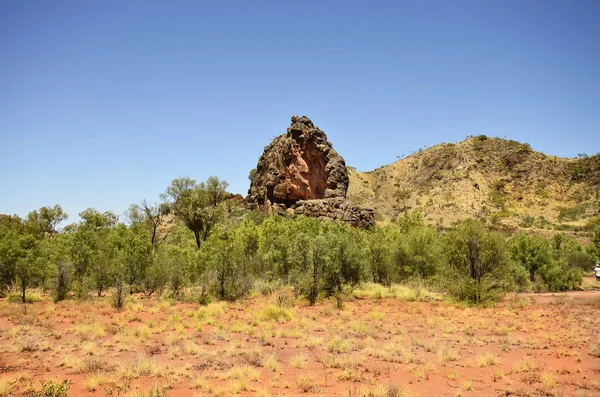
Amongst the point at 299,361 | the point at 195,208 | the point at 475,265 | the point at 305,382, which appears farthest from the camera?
the point at 195,208

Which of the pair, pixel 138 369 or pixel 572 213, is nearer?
pixel 138 369

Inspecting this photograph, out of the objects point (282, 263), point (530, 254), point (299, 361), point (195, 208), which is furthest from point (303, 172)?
point (299, 361)

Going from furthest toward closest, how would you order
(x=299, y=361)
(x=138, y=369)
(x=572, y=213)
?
(x=572, y=213), (x=299, y=361), (x=138, y=369)

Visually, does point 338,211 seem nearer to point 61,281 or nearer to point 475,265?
point 475,265

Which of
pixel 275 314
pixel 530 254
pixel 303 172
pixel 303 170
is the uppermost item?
pixel 303 170

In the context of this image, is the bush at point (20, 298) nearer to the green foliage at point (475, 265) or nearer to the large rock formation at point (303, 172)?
the green foliage at point (475, 265)

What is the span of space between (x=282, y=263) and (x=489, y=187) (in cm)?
6811

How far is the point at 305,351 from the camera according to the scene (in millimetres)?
13523

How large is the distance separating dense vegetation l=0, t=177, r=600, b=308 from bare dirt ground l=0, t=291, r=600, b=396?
3.94m

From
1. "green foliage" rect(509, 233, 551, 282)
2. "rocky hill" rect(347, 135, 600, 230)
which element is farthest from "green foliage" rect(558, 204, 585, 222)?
"green foliage" rect(509, 233, 551, 282)

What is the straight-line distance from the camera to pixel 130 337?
1542cm

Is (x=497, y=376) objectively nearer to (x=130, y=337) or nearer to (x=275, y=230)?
(x=130, y=337)

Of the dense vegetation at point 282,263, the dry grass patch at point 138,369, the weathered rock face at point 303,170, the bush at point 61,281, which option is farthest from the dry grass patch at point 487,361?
the weathered rock face at point 303,170

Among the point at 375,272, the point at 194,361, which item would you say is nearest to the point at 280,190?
the point at 375,272
